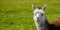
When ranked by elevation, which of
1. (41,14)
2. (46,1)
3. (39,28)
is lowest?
(46,1)

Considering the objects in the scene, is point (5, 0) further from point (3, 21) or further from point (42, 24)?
point (42, 24)

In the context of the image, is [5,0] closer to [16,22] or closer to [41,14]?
[16,22]

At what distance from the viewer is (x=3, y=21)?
33.4 ft

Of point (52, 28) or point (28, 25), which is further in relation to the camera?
point (28, 25)

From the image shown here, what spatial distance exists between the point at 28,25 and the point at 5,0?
934 cm

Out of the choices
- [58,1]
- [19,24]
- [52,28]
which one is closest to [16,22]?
[19,24]

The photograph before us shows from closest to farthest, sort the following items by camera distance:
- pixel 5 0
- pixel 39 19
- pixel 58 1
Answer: pixel 39 19
pixel 58 1
pixel 5 0

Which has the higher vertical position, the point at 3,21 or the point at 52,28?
the point at 52,28

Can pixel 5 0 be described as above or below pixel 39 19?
below

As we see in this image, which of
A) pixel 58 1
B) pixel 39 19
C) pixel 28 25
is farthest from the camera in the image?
pixel 58 1

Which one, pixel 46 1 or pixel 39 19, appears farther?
pixel 46 1

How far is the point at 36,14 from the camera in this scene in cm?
564

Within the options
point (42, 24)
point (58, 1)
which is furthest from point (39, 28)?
point (58, 1)

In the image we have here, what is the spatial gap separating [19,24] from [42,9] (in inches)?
151
